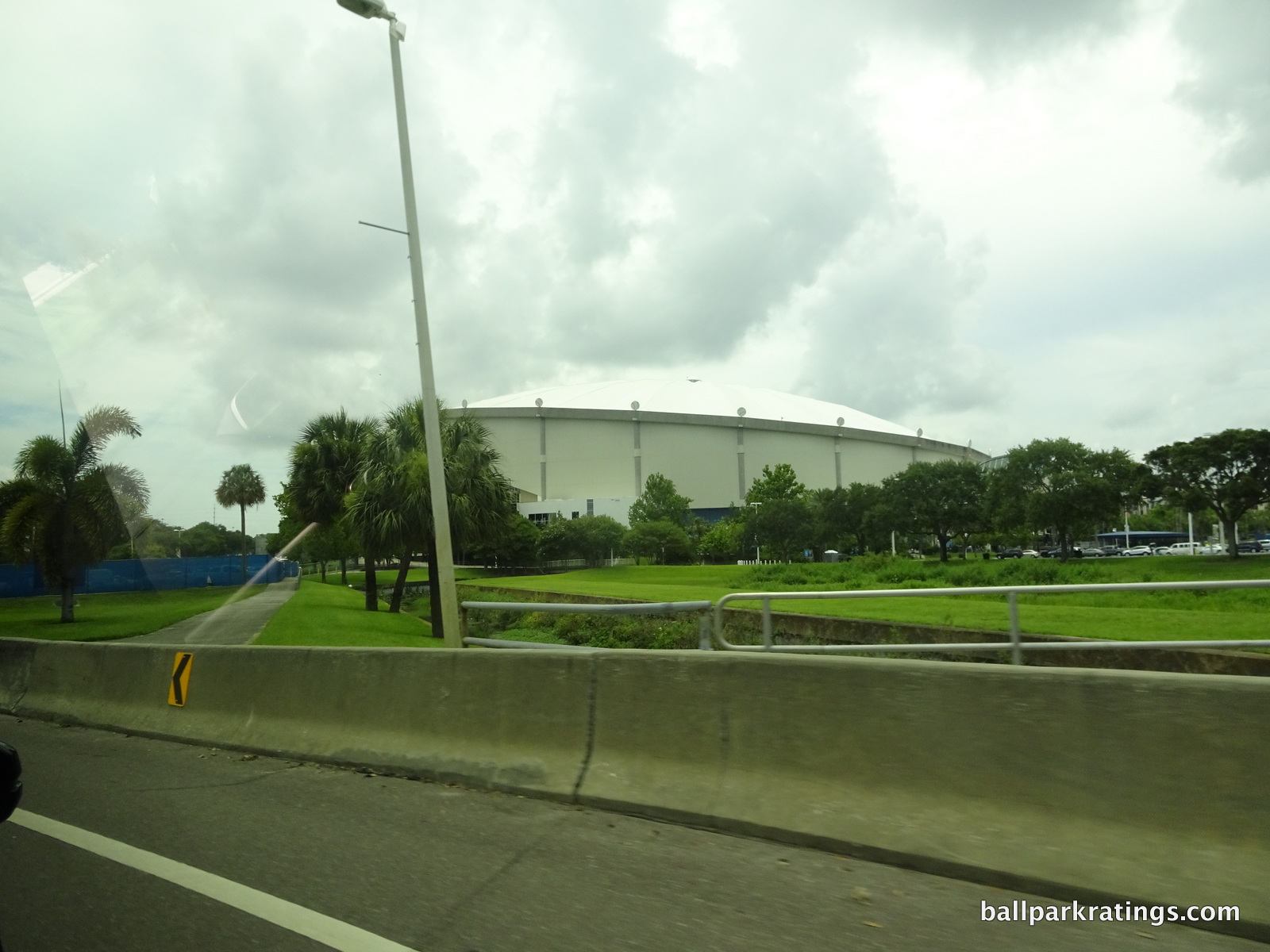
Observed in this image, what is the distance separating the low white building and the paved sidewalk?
296 feet

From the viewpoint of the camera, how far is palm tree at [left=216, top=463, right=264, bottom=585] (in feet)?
63.3

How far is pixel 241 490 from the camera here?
64.2ft

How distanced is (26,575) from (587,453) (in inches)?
3915

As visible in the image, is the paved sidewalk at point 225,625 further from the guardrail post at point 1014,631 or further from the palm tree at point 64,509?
the guardrail post at point 1014,631

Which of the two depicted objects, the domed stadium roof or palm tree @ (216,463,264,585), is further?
the domed stadium roof

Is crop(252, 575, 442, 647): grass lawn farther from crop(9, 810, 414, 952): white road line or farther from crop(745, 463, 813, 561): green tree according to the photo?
crop(745, 463, 813, 561): green tree

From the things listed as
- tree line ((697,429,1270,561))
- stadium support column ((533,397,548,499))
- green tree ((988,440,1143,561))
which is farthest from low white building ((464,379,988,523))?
green tree ((988,440,1143,561))

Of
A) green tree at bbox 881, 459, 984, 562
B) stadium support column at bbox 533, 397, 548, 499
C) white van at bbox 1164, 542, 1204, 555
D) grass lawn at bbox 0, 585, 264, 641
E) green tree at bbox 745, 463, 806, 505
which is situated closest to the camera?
grass lawn at bbox 0, 585, 264, 641

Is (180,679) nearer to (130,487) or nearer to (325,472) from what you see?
(130,487)

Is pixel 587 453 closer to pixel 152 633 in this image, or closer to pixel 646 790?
pixel 152 633

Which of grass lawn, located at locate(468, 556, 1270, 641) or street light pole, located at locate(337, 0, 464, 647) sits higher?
street light pole, located at locate(337, 0, 464, 647)

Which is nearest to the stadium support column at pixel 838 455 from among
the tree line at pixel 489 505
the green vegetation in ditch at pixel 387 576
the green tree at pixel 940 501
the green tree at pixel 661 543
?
the tree line at pixel 489 505

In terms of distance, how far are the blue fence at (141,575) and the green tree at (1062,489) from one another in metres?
28.4

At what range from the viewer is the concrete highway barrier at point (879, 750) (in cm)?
398
